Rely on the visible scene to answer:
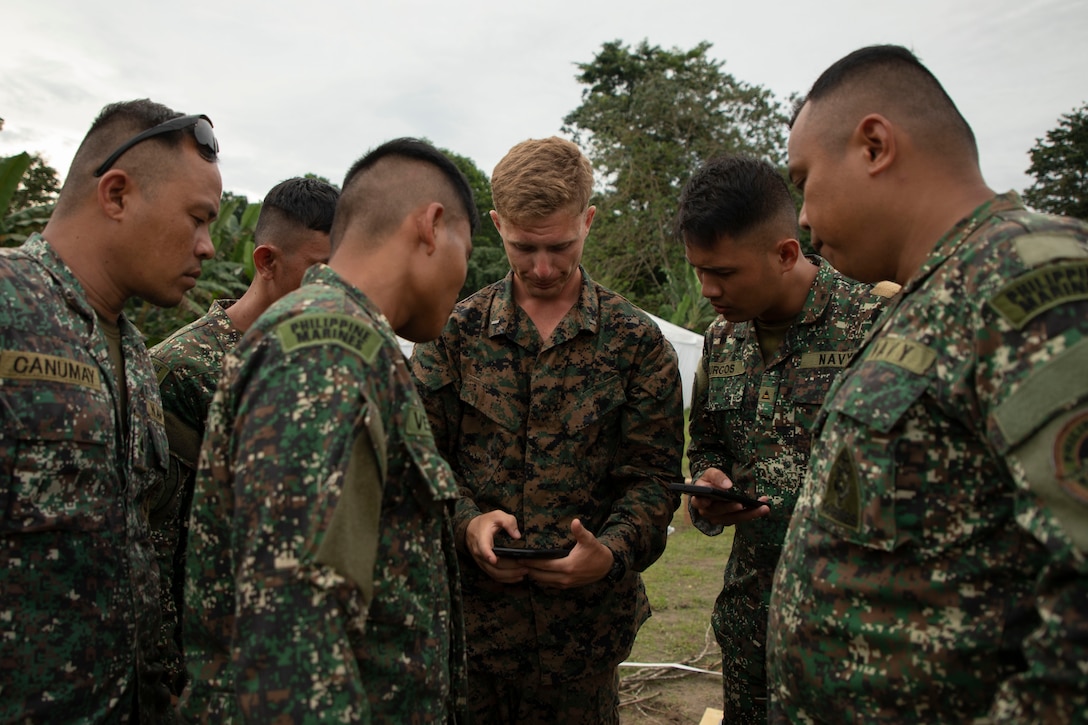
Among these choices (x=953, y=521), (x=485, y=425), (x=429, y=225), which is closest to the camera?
(x=953, y=521)

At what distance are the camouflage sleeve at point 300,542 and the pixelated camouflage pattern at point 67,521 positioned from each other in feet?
2.47

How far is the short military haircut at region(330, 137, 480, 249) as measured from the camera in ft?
6.75

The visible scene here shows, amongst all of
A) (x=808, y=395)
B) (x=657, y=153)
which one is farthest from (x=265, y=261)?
(x=657, y=153)

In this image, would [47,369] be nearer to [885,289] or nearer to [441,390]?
[441,390]

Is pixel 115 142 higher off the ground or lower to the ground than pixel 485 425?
higher

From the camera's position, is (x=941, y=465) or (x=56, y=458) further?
(x=56, y=458)

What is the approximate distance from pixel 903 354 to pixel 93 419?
6.70 ft

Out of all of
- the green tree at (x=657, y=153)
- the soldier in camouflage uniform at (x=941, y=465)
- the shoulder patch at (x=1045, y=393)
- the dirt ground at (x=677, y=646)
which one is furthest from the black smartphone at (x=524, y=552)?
the green tree at (x=657, y=153)

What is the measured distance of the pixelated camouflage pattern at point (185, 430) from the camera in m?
2.62

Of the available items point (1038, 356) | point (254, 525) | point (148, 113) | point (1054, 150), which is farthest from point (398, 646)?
point (1054, 150)

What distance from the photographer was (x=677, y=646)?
227 inches

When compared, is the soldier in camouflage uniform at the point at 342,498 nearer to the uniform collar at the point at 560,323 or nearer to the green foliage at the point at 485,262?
the uniform collar at the point at 560,323

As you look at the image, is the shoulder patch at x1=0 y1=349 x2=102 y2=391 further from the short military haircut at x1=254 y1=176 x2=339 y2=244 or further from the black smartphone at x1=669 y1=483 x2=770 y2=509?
the black smartphone at x1=669 y1=483 x2=770 y2=509

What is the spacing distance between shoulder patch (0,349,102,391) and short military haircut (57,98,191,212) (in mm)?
573
